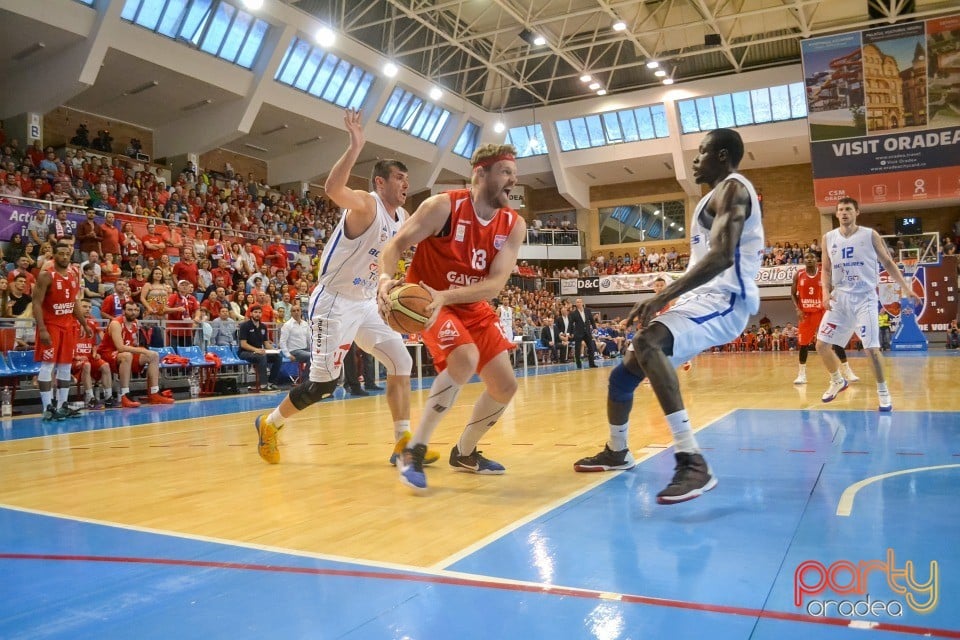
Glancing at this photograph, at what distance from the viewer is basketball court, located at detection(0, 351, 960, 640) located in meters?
1.96

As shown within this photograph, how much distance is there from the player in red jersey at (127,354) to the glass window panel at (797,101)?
28.4m

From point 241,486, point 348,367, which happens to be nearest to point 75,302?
point 348,367

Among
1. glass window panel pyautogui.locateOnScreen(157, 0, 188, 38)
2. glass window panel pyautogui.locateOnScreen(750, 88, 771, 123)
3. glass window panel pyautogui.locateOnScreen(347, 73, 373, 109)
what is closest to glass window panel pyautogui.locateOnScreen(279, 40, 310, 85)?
glass window panel pyautogui.locateOnScreen(347, 73, 373, 109)

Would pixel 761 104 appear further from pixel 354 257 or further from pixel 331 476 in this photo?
pixel 331 476

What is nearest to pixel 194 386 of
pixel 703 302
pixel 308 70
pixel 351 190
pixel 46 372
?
pixel 46 372

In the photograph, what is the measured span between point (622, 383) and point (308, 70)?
76.5 feet

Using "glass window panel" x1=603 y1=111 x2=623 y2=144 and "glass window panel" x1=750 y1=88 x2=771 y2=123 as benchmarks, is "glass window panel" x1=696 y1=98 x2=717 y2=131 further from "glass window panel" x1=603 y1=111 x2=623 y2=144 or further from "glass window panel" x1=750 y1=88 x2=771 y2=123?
"glass window panel" x1=603 y1=111 x2=623 y2=144

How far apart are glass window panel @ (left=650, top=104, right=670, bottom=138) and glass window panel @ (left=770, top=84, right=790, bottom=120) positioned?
4.53 meters

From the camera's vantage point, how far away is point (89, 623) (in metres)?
2.01

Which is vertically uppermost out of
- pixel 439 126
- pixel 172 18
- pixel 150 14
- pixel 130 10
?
pixel 439 126

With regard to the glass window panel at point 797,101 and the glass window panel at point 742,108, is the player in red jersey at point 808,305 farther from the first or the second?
the glass window panel at point 742,108

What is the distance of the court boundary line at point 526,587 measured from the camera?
73.0 inches

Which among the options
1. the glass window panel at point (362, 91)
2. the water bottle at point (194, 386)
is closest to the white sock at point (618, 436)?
the water bottle at point (194, 386)

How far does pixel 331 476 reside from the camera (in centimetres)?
434
